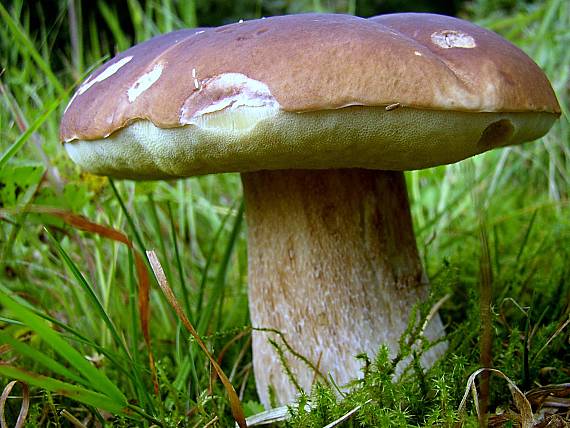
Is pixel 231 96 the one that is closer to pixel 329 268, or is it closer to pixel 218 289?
pixel 329 268

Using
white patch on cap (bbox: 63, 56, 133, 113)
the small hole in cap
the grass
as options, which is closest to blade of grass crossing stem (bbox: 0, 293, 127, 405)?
the grass

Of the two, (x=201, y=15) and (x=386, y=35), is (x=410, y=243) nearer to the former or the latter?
(x=386, y=35)

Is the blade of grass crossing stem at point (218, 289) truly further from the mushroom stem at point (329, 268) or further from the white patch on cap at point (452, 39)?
the white patch on cap at point (452, 39)

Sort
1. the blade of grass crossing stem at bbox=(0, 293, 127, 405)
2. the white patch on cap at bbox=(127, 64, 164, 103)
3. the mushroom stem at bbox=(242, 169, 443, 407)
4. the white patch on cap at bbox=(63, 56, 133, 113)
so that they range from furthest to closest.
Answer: the mushroom stem at bbox=(242, 169, 443, 407) → the white patch on cap at bbox=(63, 56, 133, 113) → the white patch on cap at bbox=(127, 64, 164, 103) → the blade of grass crossing stem at bbox=(0, 293, 127, 405)

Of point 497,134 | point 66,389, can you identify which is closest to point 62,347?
point 66,389

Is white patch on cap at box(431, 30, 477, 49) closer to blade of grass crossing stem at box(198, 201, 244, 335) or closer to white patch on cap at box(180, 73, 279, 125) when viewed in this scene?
white patch on cap at box(180, 73, 279, 125)

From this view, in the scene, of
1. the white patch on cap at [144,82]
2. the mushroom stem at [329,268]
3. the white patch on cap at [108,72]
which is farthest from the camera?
the mushroom stem at [329,268]

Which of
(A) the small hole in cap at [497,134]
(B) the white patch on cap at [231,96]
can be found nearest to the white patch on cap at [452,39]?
(A) the small hole in cap at [497,134]
